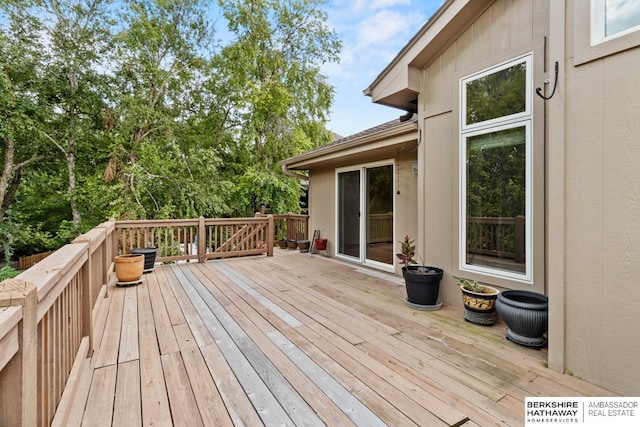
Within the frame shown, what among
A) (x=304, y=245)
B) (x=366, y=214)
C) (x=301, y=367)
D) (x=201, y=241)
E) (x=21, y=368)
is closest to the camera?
(x=21, y=368)

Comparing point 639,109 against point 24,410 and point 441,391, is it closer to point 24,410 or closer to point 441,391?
point 441,391

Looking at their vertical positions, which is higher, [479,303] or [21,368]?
[21,368]

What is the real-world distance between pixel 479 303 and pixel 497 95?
215cm

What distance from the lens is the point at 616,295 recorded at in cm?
189

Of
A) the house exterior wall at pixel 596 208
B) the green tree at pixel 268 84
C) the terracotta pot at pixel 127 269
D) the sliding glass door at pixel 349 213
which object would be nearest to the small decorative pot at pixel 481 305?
the house exterior wall at pixel 596 208

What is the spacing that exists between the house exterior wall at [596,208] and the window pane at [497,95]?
2.18ft

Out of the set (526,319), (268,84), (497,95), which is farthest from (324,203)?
(268,84)

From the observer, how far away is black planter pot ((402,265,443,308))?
330cm

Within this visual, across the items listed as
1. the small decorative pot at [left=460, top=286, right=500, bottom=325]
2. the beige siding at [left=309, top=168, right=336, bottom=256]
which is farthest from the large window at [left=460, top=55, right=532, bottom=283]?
the beige siding at [left=309, top=168, right=336, bottom=256]

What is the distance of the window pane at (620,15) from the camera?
187 cm

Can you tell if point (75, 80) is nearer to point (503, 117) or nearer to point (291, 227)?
point (291, 227)

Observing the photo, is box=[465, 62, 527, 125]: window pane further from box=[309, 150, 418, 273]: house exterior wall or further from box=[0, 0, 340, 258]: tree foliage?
box=[0, 0, 340, 258]: tree foliage

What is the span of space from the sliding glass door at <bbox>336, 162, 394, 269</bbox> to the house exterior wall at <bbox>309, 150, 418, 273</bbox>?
17cm

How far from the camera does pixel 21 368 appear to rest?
103 centimetres
